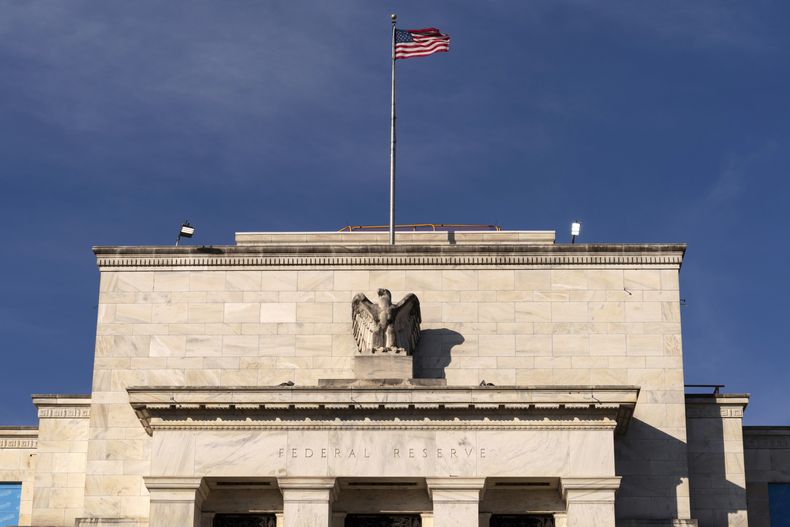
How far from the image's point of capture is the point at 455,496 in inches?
2143

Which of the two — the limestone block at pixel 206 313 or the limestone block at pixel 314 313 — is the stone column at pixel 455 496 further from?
the limestone block at pixel 206 313

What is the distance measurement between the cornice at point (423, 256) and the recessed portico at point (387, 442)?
685 cm

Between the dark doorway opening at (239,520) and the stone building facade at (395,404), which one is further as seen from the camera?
the dark doorway opening at (239,520)

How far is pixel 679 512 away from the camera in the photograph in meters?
57.1

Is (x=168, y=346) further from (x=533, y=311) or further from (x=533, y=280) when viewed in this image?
(x=533, y=280)

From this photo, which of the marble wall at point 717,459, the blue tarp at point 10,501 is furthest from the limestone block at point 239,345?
the marble wall at point 717,459

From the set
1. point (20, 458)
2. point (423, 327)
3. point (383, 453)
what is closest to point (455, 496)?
point (383, 453)

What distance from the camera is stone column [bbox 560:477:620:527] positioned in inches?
2128

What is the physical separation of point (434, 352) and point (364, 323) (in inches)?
101

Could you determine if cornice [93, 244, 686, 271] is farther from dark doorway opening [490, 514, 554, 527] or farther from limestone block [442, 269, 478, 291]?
dark doorway opening [490, 514, 554, 527]

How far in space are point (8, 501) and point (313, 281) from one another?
12.8 meters

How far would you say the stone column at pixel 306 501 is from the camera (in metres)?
54.2

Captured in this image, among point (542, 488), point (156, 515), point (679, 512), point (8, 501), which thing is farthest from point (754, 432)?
point (8, 501)

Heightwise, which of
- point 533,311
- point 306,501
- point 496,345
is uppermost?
point 533,311
